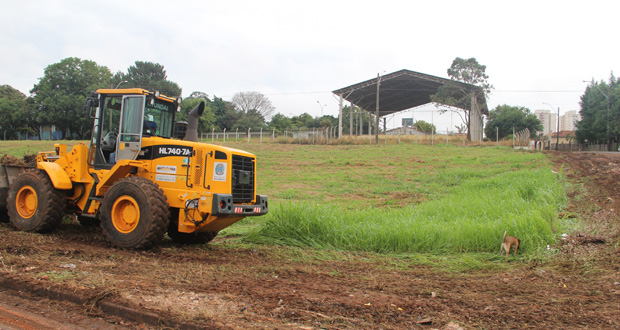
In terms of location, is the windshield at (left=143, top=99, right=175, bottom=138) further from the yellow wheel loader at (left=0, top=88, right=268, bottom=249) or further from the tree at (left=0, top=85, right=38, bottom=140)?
the tree at (left=0, top=85, right=38, bottom=140)

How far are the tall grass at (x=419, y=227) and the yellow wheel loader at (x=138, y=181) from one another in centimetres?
95

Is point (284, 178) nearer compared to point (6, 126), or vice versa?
point (284, 178)

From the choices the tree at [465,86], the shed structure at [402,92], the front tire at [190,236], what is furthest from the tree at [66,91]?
the front tire at [190,236]

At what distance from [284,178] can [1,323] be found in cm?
1631

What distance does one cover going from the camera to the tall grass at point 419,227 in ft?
24.3

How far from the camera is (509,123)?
2933 inches

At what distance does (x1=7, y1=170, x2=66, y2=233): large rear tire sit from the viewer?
8.01 m

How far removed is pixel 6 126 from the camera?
199ft

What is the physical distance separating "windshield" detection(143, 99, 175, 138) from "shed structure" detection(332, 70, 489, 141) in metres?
34.4

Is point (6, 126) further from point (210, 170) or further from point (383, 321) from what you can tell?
point (383, 321)

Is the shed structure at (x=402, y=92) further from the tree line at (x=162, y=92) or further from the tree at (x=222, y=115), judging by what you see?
the tree at (x=222, y=115)

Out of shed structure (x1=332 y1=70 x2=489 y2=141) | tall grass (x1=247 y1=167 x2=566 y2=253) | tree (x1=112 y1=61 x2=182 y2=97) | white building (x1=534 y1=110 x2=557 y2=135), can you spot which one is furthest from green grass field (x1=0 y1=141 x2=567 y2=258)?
white building (x1=534 y1=110 x2=557 y2=135)

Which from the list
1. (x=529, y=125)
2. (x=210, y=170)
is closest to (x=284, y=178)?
(x=210, y=170)

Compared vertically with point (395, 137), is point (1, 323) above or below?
below
